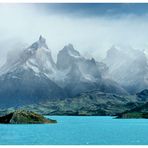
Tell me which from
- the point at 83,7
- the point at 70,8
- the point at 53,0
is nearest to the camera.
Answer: the point at 53,0

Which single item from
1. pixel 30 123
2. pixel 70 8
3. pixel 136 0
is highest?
pixel 70 8

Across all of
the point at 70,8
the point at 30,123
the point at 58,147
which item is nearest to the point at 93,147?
the point at 58,147

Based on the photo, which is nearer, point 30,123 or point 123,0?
point 123,0

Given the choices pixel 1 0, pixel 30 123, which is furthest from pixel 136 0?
pixel 30 123

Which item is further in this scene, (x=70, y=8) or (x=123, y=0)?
(x=70, y=8)

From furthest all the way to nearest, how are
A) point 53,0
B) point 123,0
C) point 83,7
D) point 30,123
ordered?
point 30,123
point 83,7
point 123,0
point 53,0

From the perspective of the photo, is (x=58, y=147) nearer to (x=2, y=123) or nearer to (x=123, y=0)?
(x=123, y=0)

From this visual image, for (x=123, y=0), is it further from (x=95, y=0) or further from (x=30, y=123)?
(x=30, y=123)

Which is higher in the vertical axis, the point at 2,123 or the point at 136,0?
the point at 136,0

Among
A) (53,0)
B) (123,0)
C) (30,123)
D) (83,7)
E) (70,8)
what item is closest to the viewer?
(53,0)
